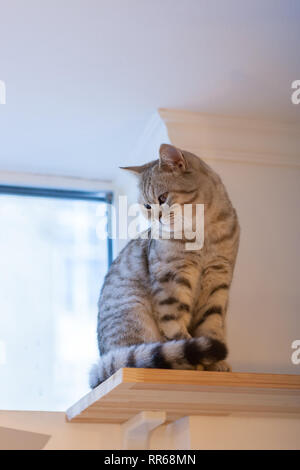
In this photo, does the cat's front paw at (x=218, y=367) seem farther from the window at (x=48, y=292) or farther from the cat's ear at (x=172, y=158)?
the window at (x=48, y=292)

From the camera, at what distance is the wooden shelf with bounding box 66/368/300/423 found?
150 centimetres

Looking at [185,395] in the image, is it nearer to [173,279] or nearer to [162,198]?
[173,279]

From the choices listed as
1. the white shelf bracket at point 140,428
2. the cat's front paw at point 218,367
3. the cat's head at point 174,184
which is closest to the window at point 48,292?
the white shelf bracket at point 140,428

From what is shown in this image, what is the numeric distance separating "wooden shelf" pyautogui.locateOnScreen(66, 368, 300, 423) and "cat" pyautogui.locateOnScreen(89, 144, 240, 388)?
0.09 metres

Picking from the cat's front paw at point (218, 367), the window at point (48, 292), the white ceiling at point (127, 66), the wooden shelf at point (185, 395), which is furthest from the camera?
the window at point (48, 292)

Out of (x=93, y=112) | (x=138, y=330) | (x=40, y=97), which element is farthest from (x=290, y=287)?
(x=40, y=97)

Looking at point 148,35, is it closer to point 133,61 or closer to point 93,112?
point 133,61

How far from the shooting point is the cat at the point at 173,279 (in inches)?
70.1

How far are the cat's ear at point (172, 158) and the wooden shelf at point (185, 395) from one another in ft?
2.01

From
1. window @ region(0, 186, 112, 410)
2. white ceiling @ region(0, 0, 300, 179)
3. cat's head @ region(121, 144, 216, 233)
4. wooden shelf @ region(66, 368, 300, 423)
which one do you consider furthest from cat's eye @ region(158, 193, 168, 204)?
window @ region(0, 186, 112, 410)

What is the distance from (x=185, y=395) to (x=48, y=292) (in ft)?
3.65

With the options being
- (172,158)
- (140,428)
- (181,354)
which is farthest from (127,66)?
(140,428)

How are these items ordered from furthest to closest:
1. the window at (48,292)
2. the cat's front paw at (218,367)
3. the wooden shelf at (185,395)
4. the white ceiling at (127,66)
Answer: the window at (48,292) → the white ceiling at (127,66) → the cat's front paw at (218,367) → the wooden shelf at (185,395)

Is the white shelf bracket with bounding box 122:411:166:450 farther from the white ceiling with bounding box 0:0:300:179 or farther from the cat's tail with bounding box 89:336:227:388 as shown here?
the white ceiling with bounding box 0:0:300:179
